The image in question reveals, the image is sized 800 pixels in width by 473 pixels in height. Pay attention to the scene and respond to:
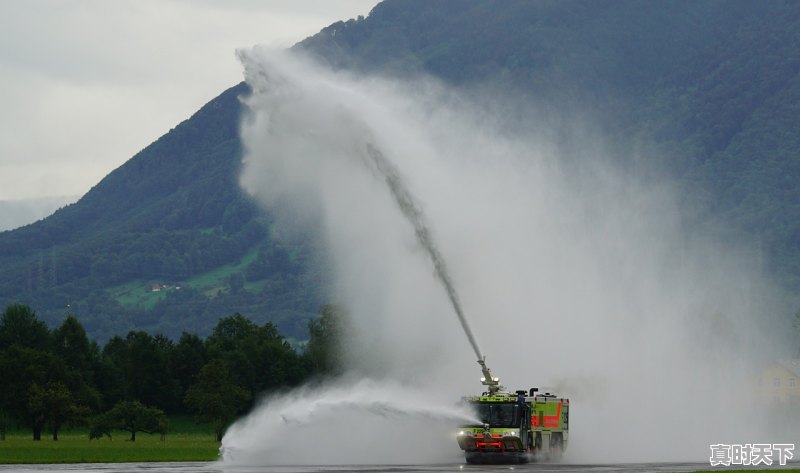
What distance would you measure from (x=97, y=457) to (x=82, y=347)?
9438 centimetres

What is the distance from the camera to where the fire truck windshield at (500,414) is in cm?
7044

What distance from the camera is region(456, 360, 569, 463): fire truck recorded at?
7012 cm

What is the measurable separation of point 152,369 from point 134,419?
169 ft

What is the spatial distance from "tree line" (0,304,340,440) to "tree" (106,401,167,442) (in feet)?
20.5

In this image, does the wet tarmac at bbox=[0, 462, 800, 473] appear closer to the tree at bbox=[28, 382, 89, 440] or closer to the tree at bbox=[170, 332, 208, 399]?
the tree at bbox=[28, 382, 89, 440]

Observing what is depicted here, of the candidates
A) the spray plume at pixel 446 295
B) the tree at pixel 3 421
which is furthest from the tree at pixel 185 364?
the spray plume at pixel 446 295

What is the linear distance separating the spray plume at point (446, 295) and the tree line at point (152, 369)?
29.2 meters

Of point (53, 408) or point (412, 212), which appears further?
point (53, 408)

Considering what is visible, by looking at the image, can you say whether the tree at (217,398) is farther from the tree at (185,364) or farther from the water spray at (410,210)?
the water spray at (410,210)

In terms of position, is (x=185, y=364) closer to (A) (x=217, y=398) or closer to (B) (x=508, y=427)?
(A) (x=217, y=398)

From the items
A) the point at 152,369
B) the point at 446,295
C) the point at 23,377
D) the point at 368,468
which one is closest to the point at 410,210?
the point at 446,295

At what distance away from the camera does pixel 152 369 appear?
172 meters

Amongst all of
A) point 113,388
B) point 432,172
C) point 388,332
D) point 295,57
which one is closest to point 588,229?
point 388,332

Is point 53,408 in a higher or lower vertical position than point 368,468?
higher
